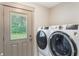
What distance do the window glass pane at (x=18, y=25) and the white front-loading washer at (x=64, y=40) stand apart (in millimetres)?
317

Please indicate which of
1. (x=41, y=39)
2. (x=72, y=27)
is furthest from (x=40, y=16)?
(x=72, y=27)

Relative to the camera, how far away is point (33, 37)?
1.60 metres

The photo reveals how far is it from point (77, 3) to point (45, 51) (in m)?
0.66

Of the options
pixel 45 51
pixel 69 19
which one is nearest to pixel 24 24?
pixel 45 51

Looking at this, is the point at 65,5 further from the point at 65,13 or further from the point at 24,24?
the point at 24,24

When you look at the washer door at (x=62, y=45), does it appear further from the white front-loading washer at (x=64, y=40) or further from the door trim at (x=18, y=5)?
the door trim at (x=18, y=5)

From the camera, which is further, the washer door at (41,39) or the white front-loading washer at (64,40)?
the washer door at (41,39)

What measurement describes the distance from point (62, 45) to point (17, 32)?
53 cm

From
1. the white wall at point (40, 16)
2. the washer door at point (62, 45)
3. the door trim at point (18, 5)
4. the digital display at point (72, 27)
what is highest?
the door trim at point (18, 5)

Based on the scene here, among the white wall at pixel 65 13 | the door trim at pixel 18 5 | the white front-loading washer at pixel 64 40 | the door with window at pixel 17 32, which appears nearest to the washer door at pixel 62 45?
the white front-loading washer at pixel 64 40

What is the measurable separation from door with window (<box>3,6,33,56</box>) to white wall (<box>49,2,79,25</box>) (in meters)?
0.28

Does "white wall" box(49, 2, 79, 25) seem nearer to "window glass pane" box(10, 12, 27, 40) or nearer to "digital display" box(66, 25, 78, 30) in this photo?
"digital display" box(66, 25, 78, 30)

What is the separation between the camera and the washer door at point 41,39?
1.60 metres

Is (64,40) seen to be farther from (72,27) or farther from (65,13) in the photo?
(65,13)
